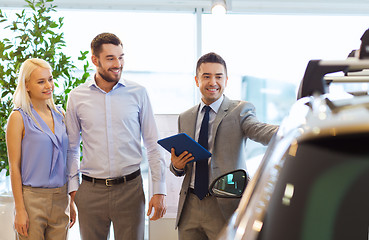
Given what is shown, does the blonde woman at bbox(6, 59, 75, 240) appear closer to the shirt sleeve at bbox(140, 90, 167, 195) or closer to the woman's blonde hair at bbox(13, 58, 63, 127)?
the woman's blonde hair at bbox(13, 58, 63, 127)

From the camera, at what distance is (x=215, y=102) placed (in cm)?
243

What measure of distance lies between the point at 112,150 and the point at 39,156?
1.63 feet

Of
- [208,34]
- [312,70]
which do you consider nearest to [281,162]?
[312,70]

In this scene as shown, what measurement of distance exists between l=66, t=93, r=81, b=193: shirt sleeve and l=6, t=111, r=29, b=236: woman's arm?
30 centimetres

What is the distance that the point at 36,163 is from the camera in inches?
104

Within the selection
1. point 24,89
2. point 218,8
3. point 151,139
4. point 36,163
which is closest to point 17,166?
point 36,163

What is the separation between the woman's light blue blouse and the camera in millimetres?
2648

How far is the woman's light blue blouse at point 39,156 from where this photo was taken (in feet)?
8.69

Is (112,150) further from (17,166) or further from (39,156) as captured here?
(17,166)

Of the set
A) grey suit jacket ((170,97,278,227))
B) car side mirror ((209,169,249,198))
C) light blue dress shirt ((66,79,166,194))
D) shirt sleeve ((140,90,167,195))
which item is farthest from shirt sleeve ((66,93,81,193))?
car side mirror ((209,169,249,198))

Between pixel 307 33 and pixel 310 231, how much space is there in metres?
4.56

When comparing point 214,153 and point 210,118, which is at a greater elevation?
point 210,118

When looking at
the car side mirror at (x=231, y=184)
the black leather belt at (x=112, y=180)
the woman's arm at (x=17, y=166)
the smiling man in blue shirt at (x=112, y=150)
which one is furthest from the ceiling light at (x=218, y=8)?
the car side mirror at (x=231, y=184)

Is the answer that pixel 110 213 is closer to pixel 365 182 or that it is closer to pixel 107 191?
pixel 107 191
